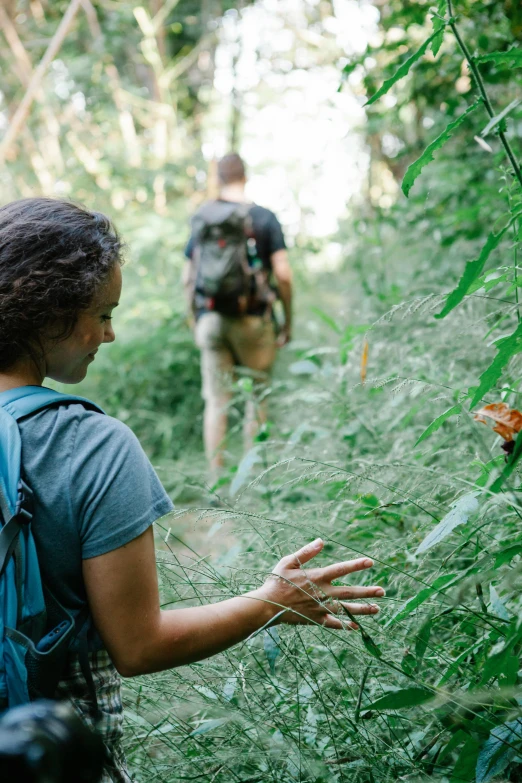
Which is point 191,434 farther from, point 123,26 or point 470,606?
point 123,26

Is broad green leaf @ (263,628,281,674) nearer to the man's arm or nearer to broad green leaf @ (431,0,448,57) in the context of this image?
broad green leaf @ (431,0,448,57)

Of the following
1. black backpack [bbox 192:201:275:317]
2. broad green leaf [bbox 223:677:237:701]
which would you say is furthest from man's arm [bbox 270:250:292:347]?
broad green leaf [bbox 223:677:237:701]

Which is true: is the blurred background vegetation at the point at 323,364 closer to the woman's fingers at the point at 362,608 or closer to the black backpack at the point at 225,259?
the woman's fingers at the point at 362,608

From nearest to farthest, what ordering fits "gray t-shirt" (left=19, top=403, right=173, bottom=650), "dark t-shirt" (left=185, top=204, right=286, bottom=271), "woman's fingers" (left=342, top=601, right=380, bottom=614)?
"gray t-shirt" (left=19, top=403, right=173, bottom=650)
"woman's fingers" (left=342, top=601, right=380, bottom=614)
"dark t-shirt" (left=185, top=204, right=286, bottom=271)

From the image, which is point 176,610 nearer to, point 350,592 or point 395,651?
point 350,592

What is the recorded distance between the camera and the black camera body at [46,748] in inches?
24.2

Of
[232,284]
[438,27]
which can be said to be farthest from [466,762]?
[232,284]

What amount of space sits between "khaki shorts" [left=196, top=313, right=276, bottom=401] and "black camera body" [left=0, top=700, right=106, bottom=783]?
14.5 feet

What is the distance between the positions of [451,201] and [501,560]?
4218mm

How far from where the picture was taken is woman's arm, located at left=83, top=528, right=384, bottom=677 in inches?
48.9

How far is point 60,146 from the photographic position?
11.1m

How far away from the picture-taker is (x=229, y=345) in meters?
5.25

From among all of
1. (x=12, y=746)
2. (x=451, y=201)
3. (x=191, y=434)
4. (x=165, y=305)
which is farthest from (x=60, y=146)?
(x=12, y=746)

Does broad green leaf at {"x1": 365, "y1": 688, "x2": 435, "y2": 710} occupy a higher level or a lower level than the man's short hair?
lower
